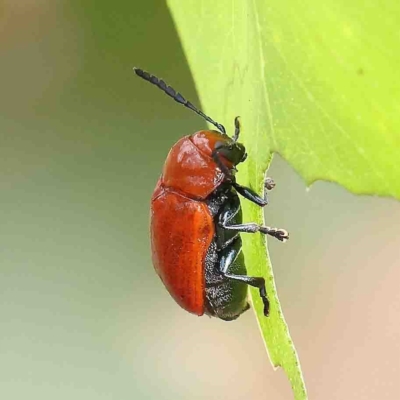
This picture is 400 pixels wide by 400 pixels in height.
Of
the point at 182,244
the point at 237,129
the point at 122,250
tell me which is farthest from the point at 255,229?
the point at 122,250

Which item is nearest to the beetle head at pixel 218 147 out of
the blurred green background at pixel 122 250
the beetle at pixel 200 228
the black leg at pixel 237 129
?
the beetle at pixel 200 228

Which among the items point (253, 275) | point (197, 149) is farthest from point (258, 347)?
point (253, 275)

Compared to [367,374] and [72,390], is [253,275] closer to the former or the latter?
[72,390]

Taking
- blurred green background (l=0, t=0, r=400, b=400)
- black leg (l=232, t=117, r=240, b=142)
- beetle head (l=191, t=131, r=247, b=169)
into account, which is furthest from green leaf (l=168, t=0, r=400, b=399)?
blurred green background (l=0, t=0, r=400, b=400)

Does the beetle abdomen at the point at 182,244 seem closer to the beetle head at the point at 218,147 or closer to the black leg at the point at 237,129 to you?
the beetle head at the point at 218,147

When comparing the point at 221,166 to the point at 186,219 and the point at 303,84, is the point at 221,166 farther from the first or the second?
the point at 303,84

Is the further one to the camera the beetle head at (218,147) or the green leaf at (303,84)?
the beetle head at (218,147)

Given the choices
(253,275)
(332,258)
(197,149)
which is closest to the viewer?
(253,275)
